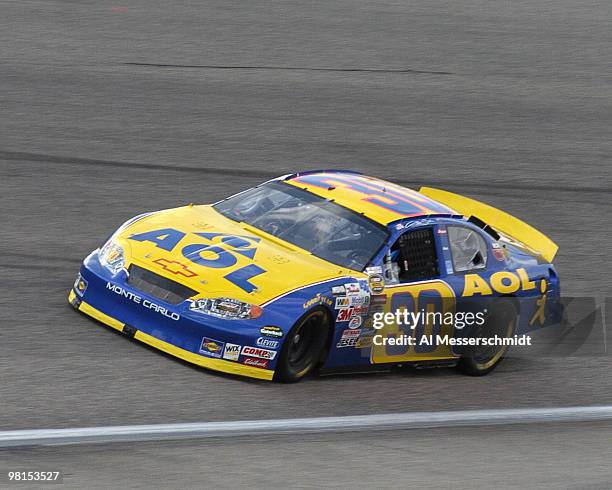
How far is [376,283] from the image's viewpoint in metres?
8.41

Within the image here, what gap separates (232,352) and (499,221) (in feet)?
11.2

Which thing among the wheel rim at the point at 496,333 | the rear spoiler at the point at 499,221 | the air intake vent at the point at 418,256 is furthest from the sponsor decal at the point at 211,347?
the rear spoiler at the point at 499,221

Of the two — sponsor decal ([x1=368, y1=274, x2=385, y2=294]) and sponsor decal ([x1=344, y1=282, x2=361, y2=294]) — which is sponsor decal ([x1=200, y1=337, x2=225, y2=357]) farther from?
sponsor decal ([x1=368, y1=274, x2=385, y2=294])

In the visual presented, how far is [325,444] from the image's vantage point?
7043 millimetres

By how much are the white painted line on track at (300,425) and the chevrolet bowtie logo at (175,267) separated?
1.28 meters

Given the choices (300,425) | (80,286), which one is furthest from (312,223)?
(300,425)

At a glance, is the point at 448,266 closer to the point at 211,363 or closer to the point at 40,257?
the point at 211,363

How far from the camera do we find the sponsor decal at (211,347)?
25.5 feet

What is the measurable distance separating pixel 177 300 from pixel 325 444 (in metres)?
1.55

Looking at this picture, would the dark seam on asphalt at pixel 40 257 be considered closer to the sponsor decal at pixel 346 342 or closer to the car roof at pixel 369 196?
the car roof at pixel 369 196

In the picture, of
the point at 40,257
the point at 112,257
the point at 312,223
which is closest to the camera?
the point at 112,257

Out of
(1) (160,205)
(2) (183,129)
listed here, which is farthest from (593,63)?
(1) (160,205)

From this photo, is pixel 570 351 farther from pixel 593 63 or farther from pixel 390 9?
pixel 390 9

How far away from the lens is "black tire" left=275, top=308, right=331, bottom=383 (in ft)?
25.8
